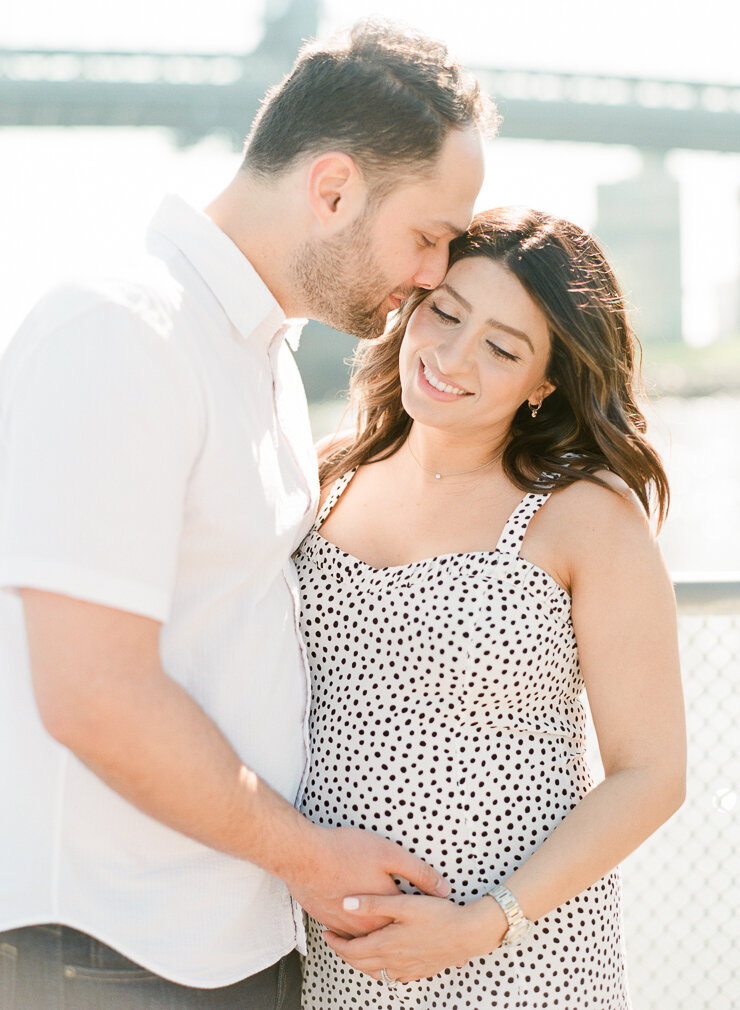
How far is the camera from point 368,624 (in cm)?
190

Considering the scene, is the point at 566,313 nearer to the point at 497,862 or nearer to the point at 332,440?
the point at 332,440

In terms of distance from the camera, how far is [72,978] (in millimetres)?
1486

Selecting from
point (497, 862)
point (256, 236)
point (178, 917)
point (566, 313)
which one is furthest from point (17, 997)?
point (566, 313)

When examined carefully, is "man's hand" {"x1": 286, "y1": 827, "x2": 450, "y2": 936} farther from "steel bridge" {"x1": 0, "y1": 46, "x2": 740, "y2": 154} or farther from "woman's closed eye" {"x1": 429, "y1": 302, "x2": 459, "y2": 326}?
"steel bridge" {"x1": 0, "y1": 46, "x2": 740, "y2": 154}

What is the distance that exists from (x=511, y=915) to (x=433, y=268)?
1.10 meters

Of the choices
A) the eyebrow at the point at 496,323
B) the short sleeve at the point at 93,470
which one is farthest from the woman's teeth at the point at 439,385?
the short sleeve at the point at 93,470

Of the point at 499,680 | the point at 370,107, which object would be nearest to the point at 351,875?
the point at 499,680

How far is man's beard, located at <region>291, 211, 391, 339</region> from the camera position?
169 centimetres

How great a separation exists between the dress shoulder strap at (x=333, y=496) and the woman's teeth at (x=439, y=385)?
12.9 inches

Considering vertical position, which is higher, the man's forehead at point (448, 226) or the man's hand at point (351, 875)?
the man's forehead at point (448, 226)

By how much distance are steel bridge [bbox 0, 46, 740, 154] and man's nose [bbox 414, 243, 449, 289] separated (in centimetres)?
3027

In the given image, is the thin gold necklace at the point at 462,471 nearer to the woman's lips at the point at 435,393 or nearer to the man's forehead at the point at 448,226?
the woman's lips at the point at 435,393

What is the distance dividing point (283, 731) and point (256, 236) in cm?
78

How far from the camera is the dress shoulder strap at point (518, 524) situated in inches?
75.9
